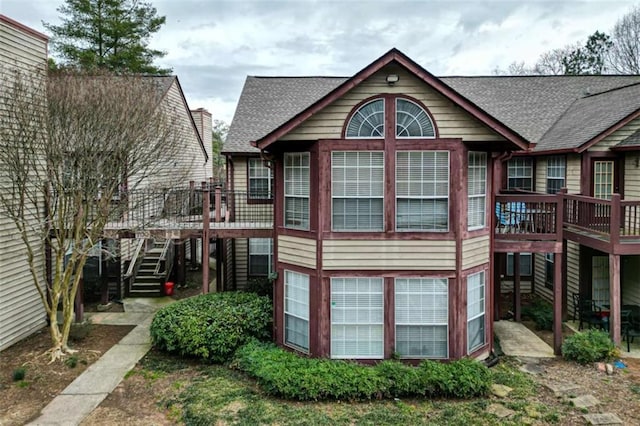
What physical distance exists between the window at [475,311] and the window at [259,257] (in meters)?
7.60

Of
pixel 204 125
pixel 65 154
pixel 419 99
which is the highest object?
pixel 204 125

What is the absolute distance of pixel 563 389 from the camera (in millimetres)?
8797

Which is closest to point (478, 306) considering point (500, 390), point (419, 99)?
point (500, 390)

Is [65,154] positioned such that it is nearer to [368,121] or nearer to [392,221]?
[368,121]

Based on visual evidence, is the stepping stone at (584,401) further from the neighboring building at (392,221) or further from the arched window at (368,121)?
the arched window at (368,121)

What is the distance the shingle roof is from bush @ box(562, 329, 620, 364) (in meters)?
5.34

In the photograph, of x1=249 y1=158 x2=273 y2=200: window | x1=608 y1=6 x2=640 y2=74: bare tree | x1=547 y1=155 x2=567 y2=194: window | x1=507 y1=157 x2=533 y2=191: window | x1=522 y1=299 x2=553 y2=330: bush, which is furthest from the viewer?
x1=608 y1=6 x2=640 y2=74: bare tree

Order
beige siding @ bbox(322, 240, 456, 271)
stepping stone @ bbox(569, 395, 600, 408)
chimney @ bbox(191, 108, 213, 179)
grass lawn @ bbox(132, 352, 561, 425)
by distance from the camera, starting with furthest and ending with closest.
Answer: chimney @ bbox(191, 108, 213, 179)
beige siding @ bbox(322, 240, 456, 271)
stepping stone @ bbox(569, 395, 600, 408)
grass lawn @ bbox(132, 352, 561, 425)

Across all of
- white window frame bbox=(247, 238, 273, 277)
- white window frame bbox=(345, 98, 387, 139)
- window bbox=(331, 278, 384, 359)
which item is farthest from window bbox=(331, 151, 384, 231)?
white window frame bbox=(247, 238, 273, 277)

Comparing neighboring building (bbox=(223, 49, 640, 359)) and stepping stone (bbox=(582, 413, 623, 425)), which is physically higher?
neighboring building (bbox=(223, 49, 640, 359))

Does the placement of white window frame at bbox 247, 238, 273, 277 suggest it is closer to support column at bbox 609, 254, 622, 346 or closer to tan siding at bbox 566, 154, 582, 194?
tan siding at bbox 566, 154, 582, 194

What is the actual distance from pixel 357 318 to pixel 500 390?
3.03m

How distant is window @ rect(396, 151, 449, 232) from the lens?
31.1ft

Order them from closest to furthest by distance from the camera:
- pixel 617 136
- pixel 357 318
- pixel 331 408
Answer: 1. pixel 331 408
2. pixel 357 318
3. pixel 617 136
